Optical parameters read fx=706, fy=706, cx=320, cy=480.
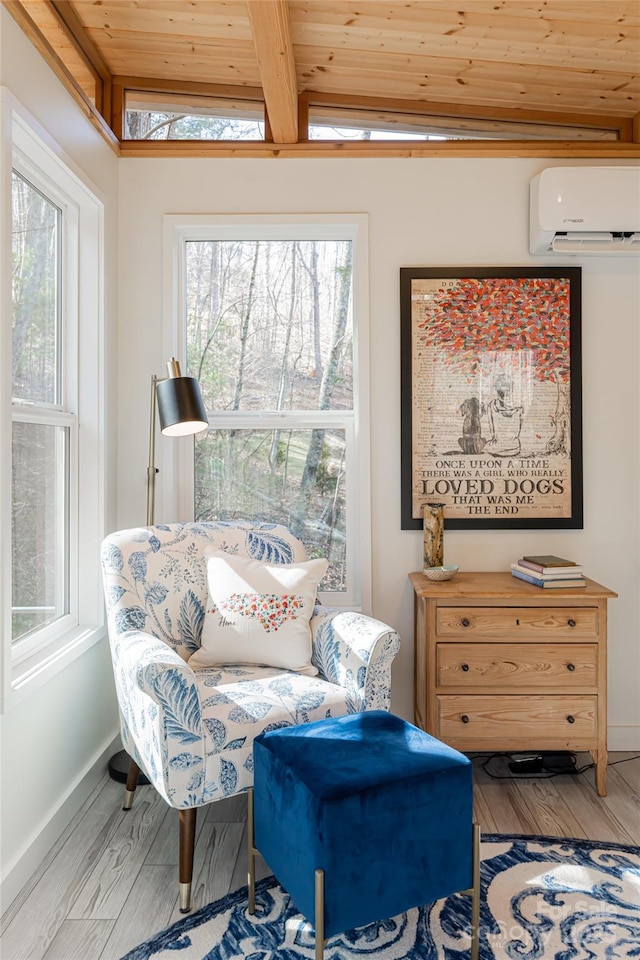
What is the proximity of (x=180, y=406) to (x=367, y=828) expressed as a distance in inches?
56.9

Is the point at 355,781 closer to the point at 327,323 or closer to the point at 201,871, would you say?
the point at 201,871

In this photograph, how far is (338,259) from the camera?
10.0 ft

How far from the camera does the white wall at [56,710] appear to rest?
6.37 ft

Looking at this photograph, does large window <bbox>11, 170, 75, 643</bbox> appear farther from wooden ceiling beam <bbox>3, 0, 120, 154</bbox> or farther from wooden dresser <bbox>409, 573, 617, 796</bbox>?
wooden dresser <bbox>409, 573, 617, 796</bbox>

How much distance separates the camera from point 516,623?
258 centimetres

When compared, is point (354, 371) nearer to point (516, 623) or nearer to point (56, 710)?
point (516, 623)

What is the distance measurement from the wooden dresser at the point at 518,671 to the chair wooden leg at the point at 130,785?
107 cm

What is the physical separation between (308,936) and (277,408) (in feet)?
6.43

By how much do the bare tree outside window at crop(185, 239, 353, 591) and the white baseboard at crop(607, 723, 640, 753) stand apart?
4.25 ft

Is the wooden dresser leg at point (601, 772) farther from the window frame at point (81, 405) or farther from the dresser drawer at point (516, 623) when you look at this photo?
the window frame at point (81, 405)

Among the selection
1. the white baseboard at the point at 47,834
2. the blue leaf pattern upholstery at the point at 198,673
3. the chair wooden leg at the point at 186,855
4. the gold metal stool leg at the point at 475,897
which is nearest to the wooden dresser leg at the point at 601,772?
the blue leaf pattern upholstery at the point at 198,673

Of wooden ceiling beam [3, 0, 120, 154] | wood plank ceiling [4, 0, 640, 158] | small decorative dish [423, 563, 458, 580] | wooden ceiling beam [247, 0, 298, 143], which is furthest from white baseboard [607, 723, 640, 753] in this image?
wooden ceiling beam [3, 0, 120, 154]

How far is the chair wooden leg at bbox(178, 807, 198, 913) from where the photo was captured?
1.87 meters

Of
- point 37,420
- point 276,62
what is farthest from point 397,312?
point 37,420
